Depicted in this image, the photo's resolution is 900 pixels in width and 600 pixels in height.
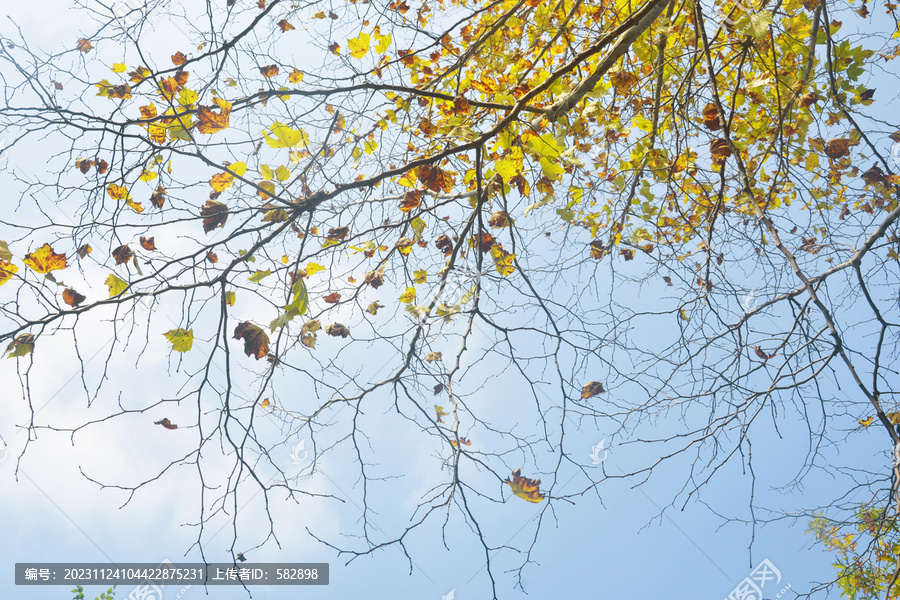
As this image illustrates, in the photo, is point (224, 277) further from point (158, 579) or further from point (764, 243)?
point (764, 243)

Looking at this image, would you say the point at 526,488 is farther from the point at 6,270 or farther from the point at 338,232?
the point at 6,270

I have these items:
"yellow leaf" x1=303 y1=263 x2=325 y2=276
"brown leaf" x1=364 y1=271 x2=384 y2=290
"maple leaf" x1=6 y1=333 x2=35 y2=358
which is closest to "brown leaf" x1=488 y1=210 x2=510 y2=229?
"brown leaf" x1=364 y1=271 x2=384 y2=290

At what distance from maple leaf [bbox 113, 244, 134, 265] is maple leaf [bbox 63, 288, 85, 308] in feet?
0.72

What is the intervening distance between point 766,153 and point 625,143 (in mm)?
657

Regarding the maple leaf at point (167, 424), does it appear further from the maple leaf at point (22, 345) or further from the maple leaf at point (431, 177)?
the maple leaf at point (431, 177)

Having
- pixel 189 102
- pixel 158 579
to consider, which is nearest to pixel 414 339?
pixel 189 102

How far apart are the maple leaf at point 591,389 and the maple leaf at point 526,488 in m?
0.48

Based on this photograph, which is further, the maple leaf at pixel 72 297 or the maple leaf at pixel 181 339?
the maple leaf at pixel 72 297

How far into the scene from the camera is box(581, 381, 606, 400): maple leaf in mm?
2129

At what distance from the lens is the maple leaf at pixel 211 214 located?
152cm

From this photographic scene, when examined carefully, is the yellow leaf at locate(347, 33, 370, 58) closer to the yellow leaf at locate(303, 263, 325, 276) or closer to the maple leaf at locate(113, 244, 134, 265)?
the yellow leaf at locate(303, 263, 325, 276)

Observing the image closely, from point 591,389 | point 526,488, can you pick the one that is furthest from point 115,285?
point 591,389

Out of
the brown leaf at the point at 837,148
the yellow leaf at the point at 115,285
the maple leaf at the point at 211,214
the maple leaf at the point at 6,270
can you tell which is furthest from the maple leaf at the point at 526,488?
the brown leaf at the point at 837,148

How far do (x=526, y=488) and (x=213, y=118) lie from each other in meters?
1.75
